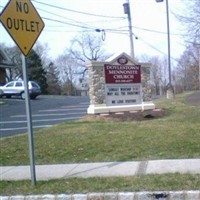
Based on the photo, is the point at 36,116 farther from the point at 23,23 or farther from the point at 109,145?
the point at 23,23

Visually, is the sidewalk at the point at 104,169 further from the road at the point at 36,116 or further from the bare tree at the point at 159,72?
the bare tree at the point at 159,72

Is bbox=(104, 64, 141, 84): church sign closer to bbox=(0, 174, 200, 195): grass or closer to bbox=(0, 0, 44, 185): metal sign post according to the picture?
bbox=(0, 0, 44, 185): metal sign post

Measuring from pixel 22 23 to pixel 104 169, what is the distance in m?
3.16

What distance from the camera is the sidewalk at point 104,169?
679cm

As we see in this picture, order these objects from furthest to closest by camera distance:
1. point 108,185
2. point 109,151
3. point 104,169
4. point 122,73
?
point 122,73, point 109,151, point 104,169, point 108,185

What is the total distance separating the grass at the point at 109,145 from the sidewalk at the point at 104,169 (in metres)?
0.41

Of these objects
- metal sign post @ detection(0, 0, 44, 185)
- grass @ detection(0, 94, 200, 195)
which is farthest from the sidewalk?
metal sign post @ detection(0, 0, 44, 185)

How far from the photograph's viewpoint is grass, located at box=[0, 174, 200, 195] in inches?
225

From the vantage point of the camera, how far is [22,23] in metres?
6.22

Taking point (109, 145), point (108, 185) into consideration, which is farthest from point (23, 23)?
point (109, 145)

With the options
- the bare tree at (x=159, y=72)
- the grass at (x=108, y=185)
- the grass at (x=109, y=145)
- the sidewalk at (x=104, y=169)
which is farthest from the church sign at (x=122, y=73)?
Answer: the bare tree at (x=159, y=72)

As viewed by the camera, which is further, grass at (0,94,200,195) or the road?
the road

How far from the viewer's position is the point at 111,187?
5.87m

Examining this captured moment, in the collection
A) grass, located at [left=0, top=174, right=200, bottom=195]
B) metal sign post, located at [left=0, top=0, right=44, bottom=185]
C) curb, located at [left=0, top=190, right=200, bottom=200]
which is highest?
metal sign post, located at [left=0, top=0, right=44, bottom=185]
